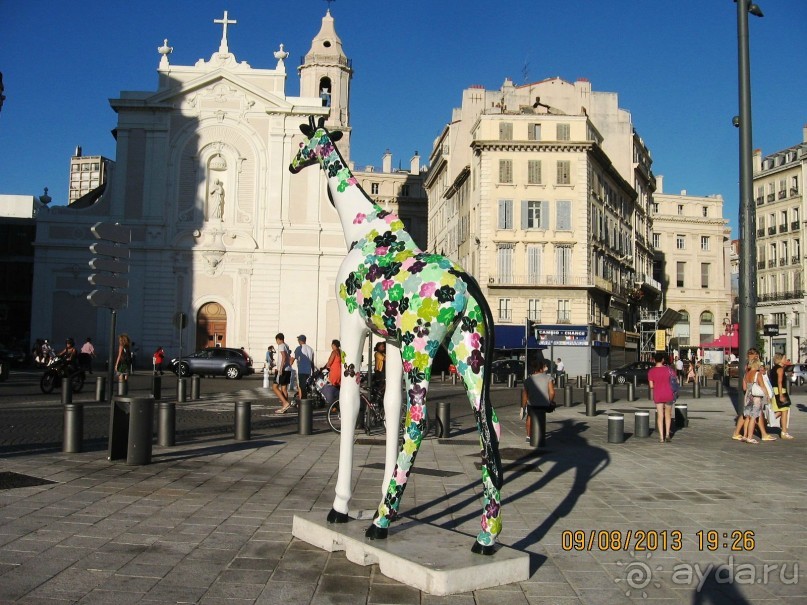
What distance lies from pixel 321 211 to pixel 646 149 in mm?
35764

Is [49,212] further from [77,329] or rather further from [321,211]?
[321,211]

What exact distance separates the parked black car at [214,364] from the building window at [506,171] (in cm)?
2017

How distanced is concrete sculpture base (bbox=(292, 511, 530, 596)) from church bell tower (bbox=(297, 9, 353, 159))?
63369 mm

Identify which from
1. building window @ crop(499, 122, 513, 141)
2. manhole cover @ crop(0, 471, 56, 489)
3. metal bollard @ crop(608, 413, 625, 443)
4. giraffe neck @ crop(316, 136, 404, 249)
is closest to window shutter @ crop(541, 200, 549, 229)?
building window @ crop(499, 122, 513, 141)

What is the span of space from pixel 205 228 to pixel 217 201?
1.73 metres

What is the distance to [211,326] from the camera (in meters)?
43.8

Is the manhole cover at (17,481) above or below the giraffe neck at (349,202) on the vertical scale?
below

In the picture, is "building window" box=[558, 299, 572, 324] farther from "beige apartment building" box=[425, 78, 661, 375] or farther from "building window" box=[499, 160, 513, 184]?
"building window" box=[499, 160, 513, 184]

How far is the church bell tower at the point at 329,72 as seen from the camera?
67938 mm

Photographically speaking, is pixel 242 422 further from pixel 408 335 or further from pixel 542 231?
pixel 542 231

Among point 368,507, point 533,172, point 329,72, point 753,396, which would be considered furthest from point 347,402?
point 329,72

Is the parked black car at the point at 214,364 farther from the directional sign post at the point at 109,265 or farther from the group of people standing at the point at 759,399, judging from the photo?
the group of people standing at the point at 759,399

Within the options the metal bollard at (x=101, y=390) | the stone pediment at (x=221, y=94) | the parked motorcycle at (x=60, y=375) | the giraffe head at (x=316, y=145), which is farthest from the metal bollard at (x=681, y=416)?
the stone pediment at (x=221, y=94)

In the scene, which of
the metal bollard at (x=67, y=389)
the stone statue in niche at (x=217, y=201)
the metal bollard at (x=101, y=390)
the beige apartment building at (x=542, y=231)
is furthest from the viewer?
the beige apartment building at (x=542, y=231)
